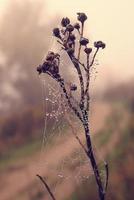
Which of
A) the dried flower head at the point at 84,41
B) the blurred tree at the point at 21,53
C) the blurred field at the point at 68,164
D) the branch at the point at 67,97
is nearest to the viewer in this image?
the branch at the point at 67,97

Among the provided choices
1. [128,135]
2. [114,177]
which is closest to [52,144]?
[128,135]

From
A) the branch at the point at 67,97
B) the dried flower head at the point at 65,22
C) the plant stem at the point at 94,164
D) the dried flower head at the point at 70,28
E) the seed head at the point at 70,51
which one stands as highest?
the dried flower head at the point at 65,22

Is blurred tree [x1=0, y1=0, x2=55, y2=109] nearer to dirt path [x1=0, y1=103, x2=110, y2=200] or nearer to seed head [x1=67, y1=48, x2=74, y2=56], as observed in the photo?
dirt path [x1=0, y1=103, x2=110, y2=200]

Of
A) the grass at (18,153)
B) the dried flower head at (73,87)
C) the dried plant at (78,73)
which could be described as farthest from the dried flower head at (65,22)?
the grass at (18,153)

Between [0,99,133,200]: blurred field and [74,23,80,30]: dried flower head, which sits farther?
[0,99,133,200]: blurred field

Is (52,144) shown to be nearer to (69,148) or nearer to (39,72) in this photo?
(69,148)

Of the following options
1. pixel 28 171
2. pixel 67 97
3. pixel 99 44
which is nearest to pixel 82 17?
pixel 99 44

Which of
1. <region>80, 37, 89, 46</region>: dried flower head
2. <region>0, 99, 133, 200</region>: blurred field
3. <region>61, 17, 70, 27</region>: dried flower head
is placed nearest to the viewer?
<region>80, 37, 89, 46</region>: dried flower head

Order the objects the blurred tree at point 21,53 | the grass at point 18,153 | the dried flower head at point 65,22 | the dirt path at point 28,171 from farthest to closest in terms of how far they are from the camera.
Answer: the blurred tree at point 21,53, the grass at point 18,153, the dirt path at point 28,171, the dried flower head at point 65,22

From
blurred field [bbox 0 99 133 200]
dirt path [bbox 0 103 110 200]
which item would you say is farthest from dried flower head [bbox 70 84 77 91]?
dirt path [bbox 0 103 110 200]

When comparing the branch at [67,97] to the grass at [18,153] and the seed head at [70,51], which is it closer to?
the seed head at [70,51]

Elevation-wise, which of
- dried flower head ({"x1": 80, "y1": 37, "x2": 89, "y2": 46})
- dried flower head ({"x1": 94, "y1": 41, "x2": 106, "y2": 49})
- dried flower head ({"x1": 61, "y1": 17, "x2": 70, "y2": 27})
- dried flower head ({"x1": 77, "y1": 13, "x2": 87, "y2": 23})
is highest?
dried flower head ({"x1": 77, "y1": 13, "x2": 87, "y2": 23})

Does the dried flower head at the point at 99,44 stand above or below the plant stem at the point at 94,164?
above
